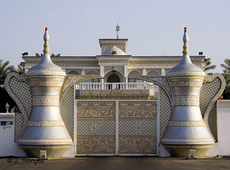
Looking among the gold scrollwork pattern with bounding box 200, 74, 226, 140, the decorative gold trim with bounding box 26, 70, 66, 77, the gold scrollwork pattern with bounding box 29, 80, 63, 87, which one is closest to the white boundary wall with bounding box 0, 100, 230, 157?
the gold scrollwork pattern with bounding box 200, 74, 226, 140

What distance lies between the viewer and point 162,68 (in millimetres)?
25125

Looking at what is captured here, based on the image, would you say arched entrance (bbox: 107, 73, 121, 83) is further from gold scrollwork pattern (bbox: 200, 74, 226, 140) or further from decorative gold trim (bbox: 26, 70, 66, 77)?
decorative gold trim (bbox: 26, 70, 66, 77)

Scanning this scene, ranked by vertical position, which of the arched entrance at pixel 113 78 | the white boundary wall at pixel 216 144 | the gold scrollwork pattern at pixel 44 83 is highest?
the arched entrance at pixel 113 78

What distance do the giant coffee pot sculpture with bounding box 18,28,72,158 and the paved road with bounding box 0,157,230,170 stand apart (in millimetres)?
385

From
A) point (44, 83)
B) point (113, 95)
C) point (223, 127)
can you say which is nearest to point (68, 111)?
point (44, 83)

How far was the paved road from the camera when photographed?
361 inches

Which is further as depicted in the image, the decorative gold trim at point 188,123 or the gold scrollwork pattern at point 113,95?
the gold scrollwork pattern at point 113,95

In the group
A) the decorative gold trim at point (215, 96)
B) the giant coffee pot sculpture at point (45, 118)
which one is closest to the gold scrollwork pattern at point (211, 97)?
the decorative gold trim at point (215, 96)

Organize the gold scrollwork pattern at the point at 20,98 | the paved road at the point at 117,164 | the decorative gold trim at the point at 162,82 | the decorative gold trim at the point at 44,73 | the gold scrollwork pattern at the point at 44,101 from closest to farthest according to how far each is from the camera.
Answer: the paved road at the point at 117,164 < the decorative gold trim at the point at 44,73 < the gold scrollwork pattern at the point at 44,101 < the gold scrollwork pattern at the point at 20,98 < the decorative gold trim at the point at 162,82

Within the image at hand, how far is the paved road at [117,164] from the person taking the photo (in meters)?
9.17

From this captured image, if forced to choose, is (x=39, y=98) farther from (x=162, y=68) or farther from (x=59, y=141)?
(x=162, y=68)

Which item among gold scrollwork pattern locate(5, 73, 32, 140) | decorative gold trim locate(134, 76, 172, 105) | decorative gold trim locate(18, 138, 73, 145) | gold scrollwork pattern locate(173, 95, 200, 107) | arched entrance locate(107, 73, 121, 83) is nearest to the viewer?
decorative gold trim locate(18, 138, 73, 145)

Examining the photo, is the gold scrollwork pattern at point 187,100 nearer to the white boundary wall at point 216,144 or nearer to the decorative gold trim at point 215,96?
the decorative gold trim at point 215,96

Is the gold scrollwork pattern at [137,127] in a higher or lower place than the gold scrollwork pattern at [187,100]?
lower
